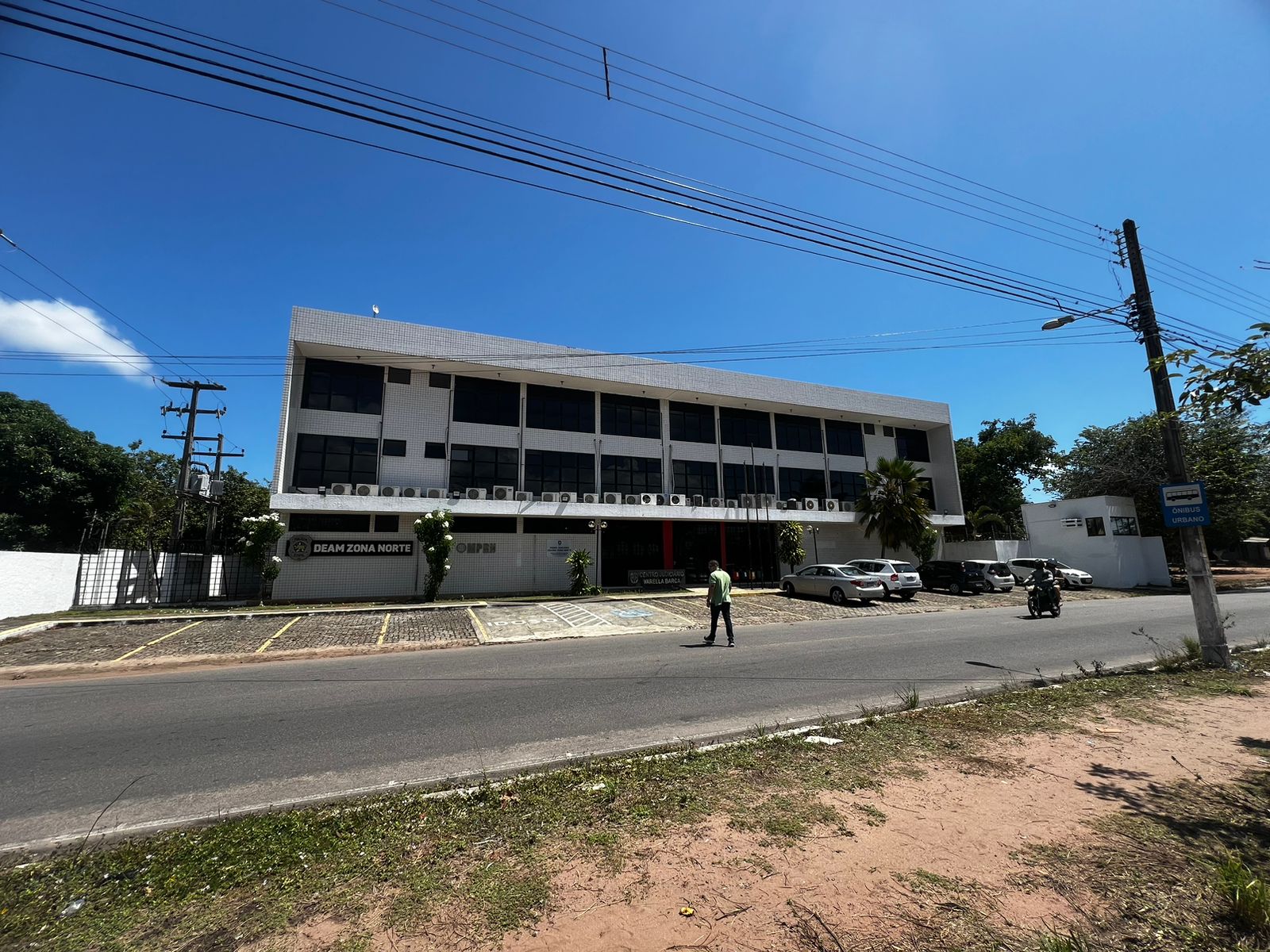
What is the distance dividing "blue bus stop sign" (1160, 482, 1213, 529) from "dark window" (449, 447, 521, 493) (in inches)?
888

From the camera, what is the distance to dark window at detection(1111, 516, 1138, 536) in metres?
30.7

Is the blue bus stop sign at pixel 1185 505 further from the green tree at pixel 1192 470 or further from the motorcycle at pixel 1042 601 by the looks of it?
the green tree at pixel 1192 470

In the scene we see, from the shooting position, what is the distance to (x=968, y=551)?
117ft

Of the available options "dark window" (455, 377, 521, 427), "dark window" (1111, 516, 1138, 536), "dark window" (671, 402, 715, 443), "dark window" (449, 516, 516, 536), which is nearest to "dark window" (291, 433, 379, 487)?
"dark window" (449, 516, 516, 536)

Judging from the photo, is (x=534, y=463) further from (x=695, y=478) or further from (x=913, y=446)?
(x=913, y=446)

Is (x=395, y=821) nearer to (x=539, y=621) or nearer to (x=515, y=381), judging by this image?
(x=539, y=621)

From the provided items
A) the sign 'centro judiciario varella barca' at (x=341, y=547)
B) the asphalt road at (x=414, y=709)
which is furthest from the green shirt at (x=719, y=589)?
the sign 'centro judiciario varella barca' at (x=341, y=547)

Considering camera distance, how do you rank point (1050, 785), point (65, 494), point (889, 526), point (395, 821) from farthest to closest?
point (65, 494)
point (889, 526)
point (1050, 785)
point (395, 821)

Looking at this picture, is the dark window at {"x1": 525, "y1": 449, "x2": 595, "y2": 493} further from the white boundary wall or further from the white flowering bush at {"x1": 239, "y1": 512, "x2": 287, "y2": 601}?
the white boundary wall

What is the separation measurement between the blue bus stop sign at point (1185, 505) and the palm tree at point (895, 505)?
67.9ft

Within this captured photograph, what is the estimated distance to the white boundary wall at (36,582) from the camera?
1581 cm

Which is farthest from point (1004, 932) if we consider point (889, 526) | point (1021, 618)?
point (889, 526)

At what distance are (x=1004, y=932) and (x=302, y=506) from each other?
938 inches

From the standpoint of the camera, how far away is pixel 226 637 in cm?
1431
